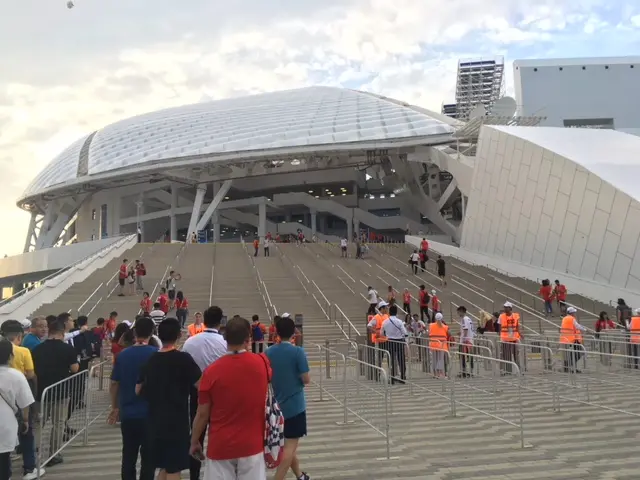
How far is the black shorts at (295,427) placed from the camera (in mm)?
4633

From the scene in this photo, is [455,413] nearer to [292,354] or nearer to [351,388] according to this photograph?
[351,388]

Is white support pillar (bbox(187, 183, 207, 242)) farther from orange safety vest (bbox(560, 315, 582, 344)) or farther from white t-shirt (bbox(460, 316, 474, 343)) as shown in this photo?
orange safety vest (bbox(560, 315, 582, 344))

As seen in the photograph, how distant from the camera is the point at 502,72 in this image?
2717 inches

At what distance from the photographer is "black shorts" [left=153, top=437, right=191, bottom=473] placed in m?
4.04

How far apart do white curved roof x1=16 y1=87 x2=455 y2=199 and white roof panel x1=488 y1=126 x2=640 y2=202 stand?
14506 millimetres

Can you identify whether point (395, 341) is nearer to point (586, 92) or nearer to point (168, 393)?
point (168, 393)

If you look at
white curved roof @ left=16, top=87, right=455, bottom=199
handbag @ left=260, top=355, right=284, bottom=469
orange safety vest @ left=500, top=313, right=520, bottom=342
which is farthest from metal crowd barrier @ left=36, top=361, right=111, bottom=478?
white curved roof @ left=16, top=87, right=455, bottom=199

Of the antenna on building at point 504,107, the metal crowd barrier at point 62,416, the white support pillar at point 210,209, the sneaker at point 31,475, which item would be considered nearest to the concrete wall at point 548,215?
the antenna on building at point 504,107

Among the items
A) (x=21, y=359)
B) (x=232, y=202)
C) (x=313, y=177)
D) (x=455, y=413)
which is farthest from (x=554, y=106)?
(x=21, y=359)

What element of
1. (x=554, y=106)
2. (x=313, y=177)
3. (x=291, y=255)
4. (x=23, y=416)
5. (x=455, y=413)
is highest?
(x=554, y=106)

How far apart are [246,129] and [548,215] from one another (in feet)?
88.6

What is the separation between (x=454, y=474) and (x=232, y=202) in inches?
1835

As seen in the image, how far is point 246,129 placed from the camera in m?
44.3

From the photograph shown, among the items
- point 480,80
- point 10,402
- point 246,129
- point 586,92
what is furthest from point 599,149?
point 480,80
